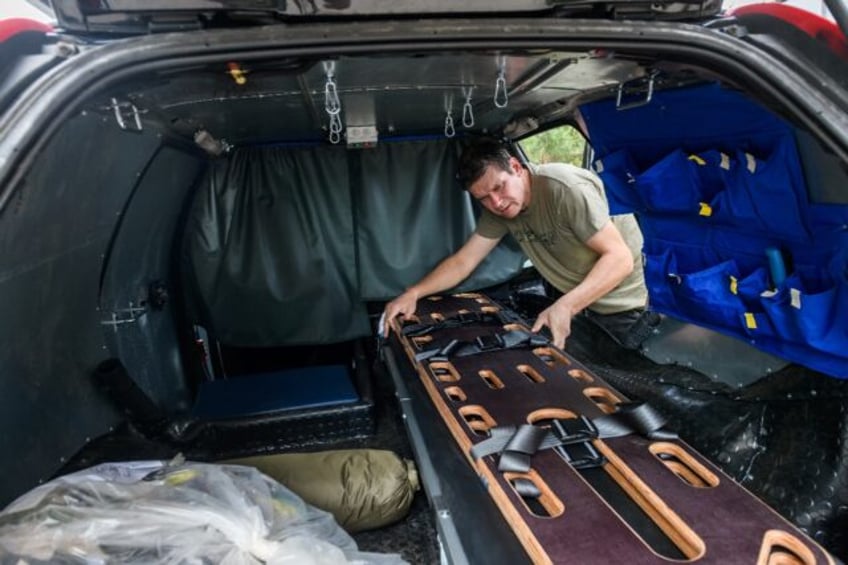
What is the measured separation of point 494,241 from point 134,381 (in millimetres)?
2459

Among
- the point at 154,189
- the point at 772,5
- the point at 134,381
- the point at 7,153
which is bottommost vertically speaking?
the point at 134,381

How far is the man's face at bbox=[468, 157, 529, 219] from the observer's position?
2.79 m

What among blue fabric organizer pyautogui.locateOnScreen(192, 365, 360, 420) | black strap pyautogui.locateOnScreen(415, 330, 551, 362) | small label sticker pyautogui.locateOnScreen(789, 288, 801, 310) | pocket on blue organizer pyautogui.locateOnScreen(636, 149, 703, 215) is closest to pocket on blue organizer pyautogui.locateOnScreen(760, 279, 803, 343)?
small label sticker pyautogui.locateOnScreen(789, 288, 801, 310)

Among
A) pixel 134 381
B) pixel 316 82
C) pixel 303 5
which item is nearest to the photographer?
pixel 303 5

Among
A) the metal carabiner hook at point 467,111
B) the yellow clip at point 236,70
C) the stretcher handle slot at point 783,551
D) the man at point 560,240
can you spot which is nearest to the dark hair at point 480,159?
the man at point 560,240

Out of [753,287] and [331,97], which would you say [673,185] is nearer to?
[753,287]

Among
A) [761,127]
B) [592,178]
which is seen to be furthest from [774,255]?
[592,178]

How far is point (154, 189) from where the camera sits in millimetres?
3053

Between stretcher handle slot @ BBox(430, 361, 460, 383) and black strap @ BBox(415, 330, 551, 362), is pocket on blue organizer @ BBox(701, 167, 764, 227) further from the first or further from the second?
stretcher handle slot @ BBox(430, 361, 460, 383)

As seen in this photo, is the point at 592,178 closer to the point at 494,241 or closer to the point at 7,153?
the point at 494,241

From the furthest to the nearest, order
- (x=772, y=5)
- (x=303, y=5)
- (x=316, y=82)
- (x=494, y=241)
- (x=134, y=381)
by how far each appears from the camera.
→ (x=494, y=241) < (x=134, y=381) < (x=316, y=82) < (x=772, y=5) < (x=303, y=5)

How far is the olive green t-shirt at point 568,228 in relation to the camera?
111 inches

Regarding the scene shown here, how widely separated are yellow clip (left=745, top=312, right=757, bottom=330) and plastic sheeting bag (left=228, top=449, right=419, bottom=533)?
5.79 ft

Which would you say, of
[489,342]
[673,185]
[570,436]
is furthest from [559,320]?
[570,436]
